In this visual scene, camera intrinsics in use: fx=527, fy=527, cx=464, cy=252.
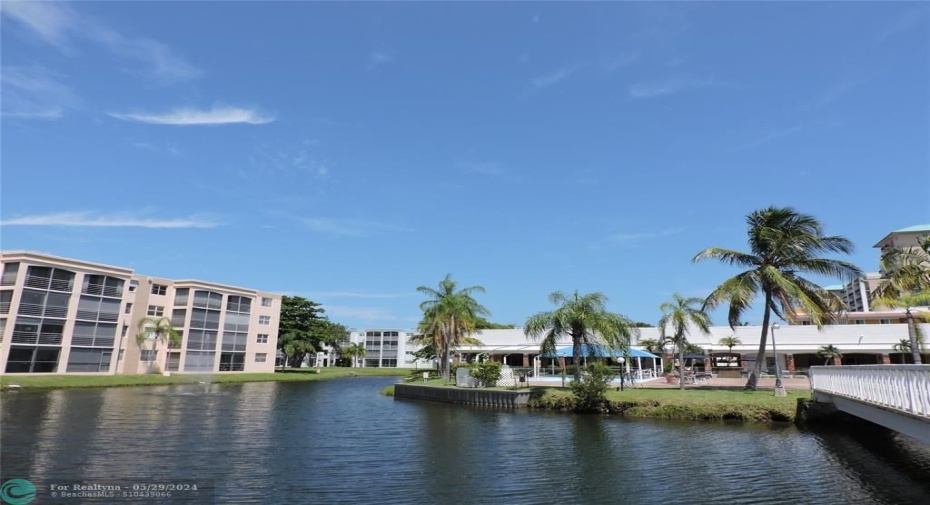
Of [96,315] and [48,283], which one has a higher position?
[48,283]

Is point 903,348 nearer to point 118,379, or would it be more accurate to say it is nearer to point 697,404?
point 697,404

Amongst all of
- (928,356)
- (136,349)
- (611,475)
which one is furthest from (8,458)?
(928,356)

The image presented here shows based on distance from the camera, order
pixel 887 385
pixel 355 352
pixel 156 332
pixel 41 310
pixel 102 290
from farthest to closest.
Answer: pixel 355 352
pixel 156 332
pixel 102 290
pixel 41 310
pixel 887 385

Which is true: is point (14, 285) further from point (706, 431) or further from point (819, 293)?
point (819, 293)

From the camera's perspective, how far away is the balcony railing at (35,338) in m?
47.9

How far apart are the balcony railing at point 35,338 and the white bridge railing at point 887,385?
61167 mm

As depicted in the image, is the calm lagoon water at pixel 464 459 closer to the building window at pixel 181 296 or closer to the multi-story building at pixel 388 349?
the building window at pixel 181 296

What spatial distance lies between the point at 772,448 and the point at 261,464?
54.4 feet

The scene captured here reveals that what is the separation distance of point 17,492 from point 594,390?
23060 mm

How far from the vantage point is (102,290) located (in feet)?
179

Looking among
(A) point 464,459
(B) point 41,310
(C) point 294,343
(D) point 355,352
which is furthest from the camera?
(D) point 355,352

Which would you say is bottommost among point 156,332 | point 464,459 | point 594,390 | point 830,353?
point 464,459

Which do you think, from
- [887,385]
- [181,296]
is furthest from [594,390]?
[181,296]

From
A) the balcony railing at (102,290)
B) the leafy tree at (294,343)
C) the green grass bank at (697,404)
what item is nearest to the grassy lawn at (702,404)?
the green grass bank at (697,404)
